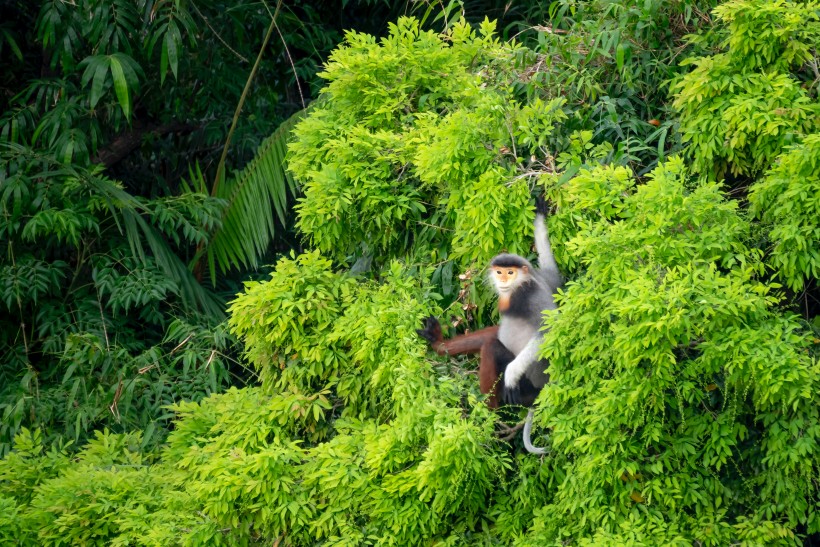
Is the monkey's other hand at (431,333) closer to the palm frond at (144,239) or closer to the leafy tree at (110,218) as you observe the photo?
the leafy tree at (110,218)

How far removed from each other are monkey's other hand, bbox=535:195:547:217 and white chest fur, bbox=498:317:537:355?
1.60 feet

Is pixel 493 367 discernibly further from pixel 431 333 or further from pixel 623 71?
pixel 623 71

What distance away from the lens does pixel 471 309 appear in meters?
5.29

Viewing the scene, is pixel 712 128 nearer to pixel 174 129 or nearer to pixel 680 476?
pixel 680 476

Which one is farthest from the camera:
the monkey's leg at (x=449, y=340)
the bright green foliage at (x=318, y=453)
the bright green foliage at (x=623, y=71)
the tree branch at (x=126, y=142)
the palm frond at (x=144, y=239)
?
the tree branch at (x=126, y=142)

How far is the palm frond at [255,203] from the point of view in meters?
7.33

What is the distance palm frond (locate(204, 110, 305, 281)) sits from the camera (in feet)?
24.0

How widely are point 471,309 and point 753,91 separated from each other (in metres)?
1.60

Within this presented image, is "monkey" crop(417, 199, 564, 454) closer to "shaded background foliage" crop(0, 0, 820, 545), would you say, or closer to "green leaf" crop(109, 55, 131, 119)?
"shaded background foliage" crop(0, 0, 820, 545)

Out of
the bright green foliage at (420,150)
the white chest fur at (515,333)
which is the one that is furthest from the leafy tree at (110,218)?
the white chest fur at (515,333)

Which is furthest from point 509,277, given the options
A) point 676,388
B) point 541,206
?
point 676,388

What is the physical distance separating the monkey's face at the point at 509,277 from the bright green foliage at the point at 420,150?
18 cm

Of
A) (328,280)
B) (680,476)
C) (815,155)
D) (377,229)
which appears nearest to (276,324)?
(328,280)

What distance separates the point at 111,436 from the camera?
21.1 ft
